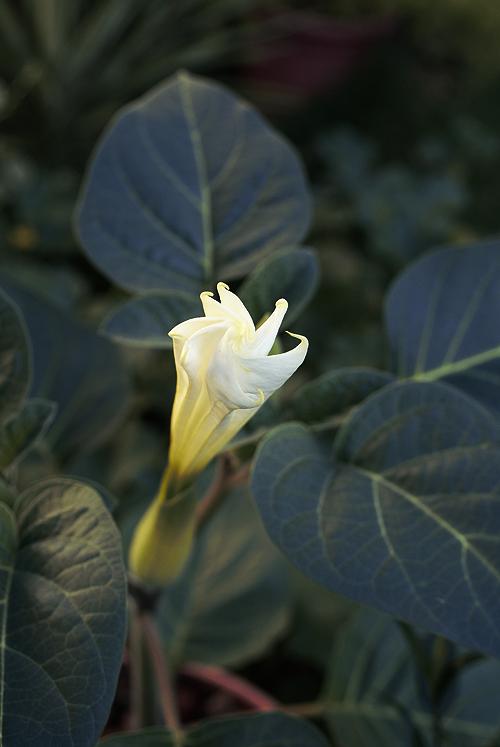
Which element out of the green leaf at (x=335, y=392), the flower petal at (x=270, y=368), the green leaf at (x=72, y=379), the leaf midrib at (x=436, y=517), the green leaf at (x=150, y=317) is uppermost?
the flower petal at (x=270, y=368)

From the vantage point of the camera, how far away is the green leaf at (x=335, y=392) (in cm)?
43

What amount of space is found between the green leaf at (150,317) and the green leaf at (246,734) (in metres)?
0.18

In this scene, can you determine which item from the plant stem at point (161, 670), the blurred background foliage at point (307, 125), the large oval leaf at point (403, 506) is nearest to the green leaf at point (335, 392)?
the large oval leaf at point (403, 506)

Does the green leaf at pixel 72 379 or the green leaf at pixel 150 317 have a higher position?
the green leaf at pixel 150 317

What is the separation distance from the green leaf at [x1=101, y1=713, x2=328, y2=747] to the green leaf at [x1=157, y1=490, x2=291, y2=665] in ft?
0.58

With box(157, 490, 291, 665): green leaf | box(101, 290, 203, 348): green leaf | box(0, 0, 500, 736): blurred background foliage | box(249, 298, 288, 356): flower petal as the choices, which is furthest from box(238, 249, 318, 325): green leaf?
box(0, 0, 500, 736): blurred background foliage

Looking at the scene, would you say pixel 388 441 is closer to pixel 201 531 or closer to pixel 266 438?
pixel 266 438

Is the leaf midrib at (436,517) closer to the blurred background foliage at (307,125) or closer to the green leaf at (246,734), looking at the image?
the green leaf at (246,734)

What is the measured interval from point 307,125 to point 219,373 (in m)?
1.63

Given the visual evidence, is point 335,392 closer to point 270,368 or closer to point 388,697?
point 270,368

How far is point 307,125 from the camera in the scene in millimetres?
1856

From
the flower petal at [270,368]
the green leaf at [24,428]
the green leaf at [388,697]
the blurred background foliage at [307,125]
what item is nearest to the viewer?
the flower petal at [270,368]

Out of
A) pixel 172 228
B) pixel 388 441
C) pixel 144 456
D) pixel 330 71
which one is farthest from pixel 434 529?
pixel 330 71

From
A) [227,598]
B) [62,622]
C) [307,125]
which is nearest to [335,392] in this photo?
[62,622]
